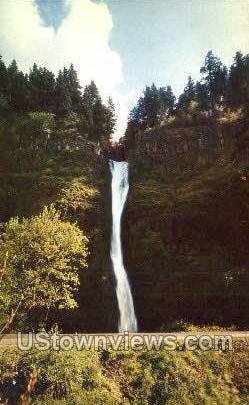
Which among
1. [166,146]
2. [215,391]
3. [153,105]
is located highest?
[153,105]

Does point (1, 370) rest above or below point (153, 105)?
below

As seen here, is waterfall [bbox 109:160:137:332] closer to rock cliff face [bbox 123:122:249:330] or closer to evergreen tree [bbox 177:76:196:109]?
rock cliff face [bbox 123:122:249:330]

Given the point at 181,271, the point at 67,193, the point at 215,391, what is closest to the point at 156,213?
the point at 181,271

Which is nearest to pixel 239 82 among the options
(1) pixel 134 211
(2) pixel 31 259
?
(1) pixel 134 211

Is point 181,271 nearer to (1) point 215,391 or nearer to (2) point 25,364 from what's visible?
(1) point 215,391

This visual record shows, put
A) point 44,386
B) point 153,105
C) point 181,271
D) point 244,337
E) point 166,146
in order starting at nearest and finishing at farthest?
1. point 44,386
2. point 244,337
3. point 181,271
4. point 166,146
5. point 153,105

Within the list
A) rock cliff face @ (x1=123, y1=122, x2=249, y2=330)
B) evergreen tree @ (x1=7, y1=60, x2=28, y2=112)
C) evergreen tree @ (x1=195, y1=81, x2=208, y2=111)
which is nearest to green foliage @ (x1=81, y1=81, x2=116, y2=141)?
evergreen tree @ (x1=7, y1=60, x2=28, y2=112)
